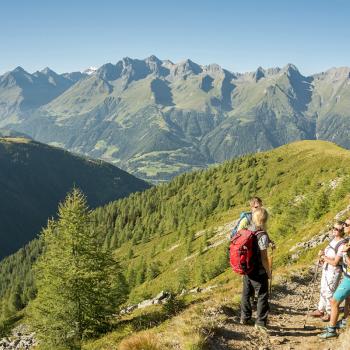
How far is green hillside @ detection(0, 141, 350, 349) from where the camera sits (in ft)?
203

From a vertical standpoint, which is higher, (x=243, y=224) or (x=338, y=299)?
(x=243, y=224)

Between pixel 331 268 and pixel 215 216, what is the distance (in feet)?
414

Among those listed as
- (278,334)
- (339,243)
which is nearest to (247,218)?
(339,243)

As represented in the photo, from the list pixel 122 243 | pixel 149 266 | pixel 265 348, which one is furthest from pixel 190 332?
pixel 122 243

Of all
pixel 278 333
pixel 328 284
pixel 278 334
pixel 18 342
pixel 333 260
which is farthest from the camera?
pixel 18 342

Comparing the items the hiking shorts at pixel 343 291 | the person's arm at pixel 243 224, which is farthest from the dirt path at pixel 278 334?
the person's arm at pixel 243 224

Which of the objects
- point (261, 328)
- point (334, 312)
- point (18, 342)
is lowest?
point (18, 342)

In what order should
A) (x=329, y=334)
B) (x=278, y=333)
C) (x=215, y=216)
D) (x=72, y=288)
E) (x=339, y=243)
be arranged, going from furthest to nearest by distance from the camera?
(x=215, y=216), (x=72, y=288), (x=339, y=243), (x=278, y=333), (x=329, y=334)

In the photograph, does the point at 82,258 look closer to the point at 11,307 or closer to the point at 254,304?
the point at 254,304

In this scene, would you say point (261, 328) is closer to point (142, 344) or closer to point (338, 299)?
point (338, 299)

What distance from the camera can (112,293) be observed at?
26094 millimetres

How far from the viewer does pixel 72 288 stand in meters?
24.5

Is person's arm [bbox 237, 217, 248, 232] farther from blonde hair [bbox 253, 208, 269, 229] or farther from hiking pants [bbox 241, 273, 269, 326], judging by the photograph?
hiking pants [bbox 241, 273, 269, 326]

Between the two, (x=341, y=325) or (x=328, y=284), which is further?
(x=328, y=284)
